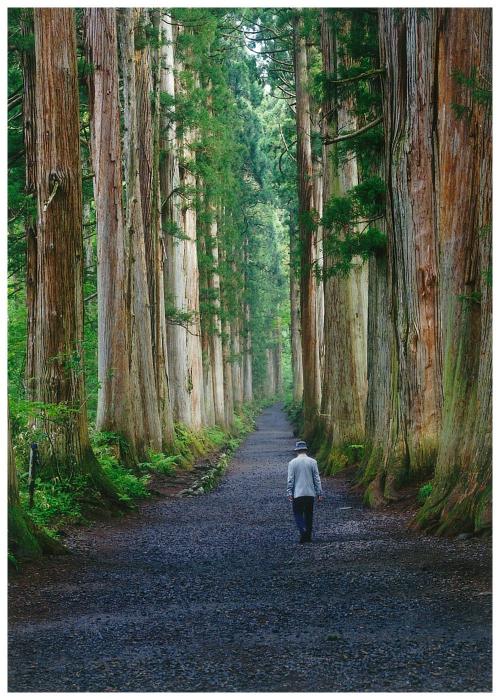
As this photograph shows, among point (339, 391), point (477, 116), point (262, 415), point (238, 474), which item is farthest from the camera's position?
point (262, 415)

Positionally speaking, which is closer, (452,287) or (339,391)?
(452,287)

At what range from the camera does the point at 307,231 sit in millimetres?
28094

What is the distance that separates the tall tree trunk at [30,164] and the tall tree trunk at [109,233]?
1.63 metres

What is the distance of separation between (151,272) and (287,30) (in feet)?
41.4

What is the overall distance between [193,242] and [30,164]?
44.6 ft

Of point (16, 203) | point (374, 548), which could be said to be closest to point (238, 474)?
point (16, 203)

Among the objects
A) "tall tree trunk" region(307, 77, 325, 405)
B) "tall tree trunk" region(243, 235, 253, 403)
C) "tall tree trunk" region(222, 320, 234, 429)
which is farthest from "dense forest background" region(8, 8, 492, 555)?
"tall tree trunk" region(243, 235, 253, 403)

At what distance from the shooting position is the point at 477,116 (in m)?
10.5

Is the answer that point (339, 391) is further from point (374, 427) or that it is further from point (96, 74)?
point (96, 74)

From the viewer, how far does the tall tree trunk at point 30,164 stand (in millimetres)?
15574

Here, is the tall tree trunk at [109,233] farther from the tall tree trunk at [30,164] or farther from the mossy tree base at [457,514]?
the mossy tree base at [457,514]

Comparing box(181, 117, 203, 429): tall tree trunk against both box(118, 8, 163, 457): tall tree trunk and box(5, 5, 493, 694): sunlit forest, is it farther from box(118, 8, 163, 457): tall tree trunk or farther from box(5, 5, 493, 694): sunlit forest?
box(118, 8, 163, 457): tall tree trunk

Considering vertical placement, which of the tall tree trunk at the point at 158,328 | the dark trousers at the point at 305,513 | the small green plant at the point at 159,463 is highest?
the tall tree trunk at the point at 158,328

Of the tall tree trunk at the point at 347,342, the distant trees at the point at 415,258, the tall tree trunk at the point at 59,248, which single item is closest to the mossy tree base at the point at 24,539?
the tall tree trunk at the point at 59,248
